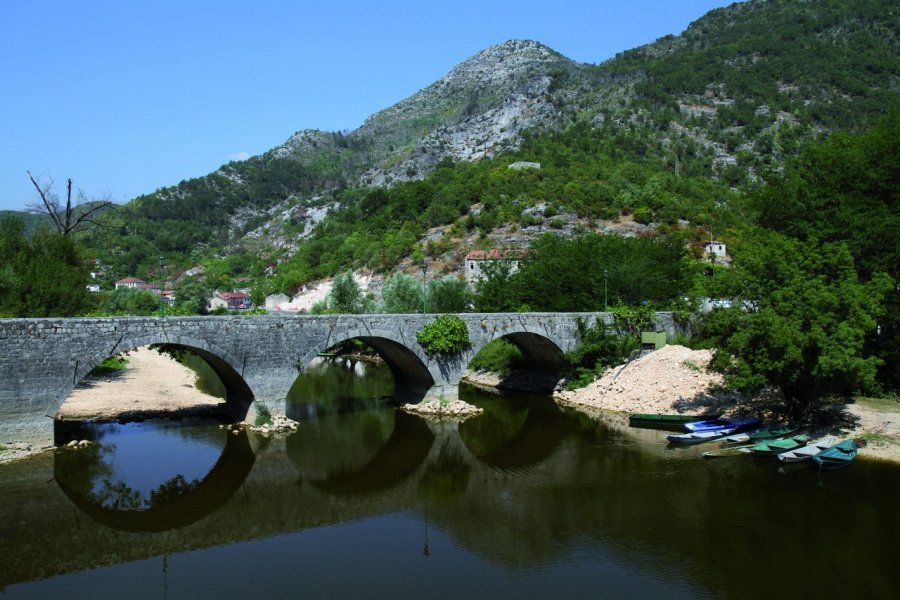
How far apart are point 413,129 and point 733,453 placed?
157 m

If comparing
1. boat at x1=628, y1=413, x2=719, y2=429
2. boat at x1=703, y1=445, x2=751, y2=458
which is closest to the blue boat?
boat at x1=628, y1=413, x2=719, y2=429

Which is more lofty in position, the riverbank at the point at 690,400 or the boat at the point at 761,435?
the riverbank at the point at 690,400

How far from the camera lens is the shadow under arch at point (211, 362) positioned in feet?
62.2

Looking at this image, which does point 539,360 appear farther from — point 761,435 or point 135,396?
point 135,396

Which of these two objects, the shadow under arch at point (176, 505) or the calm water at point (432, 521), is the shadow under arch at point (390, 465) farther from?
the shadow under arch at point (176, 505)

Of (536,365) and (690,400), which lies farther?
(536,365)

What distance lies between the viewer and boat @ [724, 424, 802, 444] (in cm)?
2050

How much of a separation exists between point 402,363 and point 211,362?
867 centimetres

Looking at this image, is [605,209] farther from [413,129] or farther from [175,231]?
[413,129]

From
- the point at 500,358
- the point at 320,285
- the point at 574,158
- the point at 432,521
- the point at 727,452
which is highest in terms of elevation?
the point at 574,158

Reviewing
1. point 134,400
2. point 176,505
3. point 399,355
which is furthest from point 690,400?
point 134,400

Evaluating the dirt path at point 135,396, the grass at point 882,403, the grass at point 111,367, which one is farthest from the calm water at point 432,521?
the grass at point 111,367

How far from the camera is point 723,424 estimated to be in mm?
22078

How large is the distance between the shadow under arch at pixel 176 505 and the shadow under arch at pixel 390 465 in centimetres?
252
